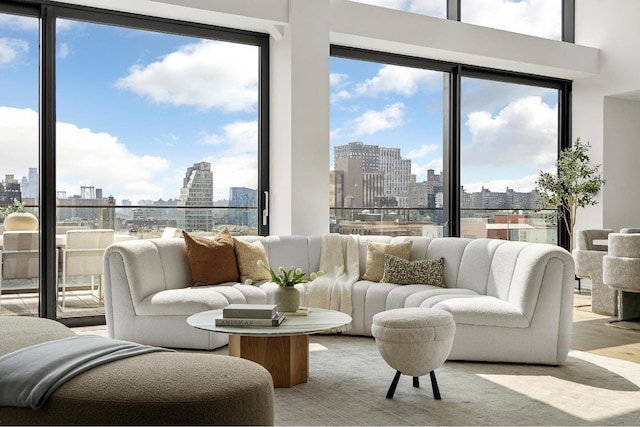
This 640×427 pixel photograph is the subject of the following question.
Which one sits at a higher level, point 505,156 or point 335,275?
point 505,156

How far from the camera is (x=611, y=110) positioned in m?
8.39

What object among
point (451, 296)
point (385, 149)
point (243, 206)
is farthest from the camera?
point (385, 149)

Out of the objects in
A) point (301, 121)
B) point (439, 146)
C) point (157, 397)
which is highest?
point (301, 121)


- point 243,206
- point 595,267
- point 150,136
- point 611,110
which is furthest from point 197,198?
point 611,110

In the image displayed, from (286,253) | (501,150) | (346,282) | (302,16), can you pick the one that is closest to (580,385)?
(346,282)

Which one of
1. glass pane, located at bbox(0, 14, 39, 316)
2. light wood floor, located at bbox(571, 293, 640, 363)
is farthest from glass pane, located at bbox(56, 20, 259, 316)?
light wood floor, located at bbox(571, 293, 640, 363)

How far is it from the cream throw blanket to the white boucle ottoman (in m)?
1.65

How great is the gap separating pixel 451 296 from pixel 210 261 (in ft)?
6.38

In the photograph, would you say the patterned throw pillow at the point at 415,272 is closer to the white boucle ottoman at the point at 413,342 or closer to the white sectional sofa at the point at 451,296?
the white sectional sofa at the point at 451,296

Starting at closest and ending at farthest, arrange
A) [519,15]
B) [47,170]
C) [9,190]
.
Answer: [9,190]
[47,170]
[519,15]

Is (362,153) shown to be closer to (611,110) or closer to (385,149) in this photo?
(385,149)

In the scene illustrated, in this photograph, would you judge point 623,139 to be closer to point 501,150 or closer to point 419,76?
point 501,150

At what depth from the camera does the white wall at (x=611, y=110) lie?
8.12 metres

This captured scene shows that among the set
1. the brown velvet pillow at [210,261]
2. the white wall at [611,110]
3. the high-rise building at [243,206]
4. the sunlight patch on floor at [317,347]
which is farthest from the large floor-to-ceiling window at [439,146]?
the sunlight patch on floor at [317,347]
